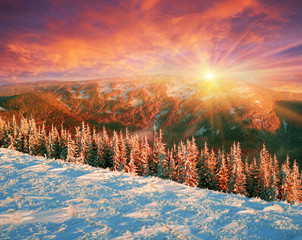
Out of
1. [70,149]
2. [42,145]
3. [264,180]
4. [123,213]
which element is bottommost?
[264,180]

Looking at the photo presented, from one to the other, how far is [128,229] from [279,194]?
47.4 metres

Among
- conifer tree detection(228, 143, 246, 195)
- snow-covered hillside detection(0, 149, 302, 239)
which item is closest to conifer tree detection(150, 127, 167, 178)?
conifer tree detection(228, 143, 246, 195)

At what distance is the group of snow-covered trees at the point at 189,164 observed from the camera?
123 ft

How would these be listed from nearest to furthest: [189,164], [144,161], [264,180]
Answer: [189,164]
[264,180]
[144,161]

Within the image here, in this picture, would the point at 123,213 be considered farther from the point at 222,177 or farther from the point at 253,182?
the point at 253,182

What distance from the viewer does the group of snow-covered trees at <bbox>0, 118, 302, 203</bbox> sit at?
3737cm

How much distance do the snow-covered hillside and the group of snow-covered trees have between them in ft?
87.7

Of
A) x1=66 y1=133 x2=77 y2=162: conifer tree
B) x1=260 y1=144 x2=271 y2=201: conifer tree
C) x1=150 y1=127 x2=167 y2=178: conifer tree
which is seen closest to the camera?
x1=260 y1=144 x2=271 y2=201: conifer tree

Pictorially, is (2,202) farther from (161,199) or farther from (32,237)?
(161,199)

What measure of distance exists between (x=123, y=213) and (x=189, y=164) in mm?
29898

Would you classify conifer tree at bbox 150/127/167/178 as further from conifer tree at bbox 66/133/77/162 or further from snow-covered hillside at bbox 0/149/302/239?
snow-covered hillside at bbox 0/149/302/239

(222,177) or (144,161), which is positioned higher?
(144,161)

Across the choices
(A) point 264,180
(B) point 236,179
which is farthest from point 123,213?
(A) point 264,180

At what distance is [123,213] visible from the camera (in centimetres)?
661
